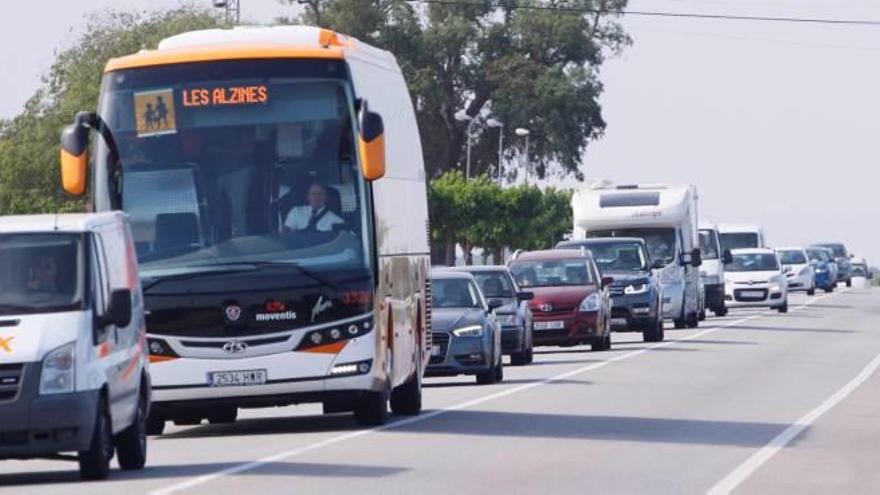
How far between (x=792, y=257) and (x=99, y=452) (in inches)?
2779

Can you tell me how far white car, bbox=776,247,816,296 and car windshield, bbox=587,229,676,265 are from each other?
33.9 metres

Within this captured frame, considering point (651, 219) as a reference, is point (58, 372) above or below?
below

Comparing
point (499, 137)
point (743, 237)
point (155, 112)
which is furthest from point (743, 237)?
point (155, 112)

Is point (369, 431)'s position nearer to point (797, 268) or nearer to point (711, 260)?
point (711, 260)

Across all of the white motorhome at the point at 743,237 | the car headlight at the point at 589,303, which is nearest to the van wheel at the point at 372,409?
the car headlight at the point at 589,303

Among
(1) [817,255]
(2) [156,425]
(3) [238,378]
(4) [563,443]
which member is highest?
(1) [817,255]

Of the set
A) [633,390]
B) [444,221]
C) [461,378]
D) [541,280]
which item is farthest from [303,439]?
[444,221]

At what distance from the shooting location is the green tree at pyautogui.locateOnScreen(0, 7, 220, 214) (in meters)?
90.5

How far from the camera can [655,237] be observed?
5047cm

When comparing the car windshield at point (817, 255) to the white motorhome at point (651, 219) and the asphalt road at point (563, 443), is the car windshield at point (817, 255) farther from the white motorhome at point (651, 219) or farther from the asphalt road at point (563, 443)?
the asphalt road at point (563, 443)

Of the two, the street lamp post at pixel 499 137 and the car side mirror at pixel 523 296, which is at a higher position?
the street lamp post at pixel 499 137

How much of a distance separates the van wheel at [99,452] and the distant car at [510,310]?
18.9 m

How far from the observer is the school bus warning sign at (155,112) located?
2205 cm

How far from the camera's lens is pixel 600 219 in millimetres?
49844
